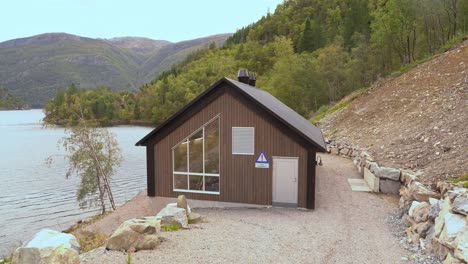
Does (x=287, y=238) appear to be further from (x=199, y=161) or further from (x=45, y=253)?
(x=45, y=253)

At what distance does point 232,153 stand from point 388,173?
7.26 meters

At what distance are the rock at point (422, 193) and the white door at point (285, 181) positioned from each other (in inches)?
165

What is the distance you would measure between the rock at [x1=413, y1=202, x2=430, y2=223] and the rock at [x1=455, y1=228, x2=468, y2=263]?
2.38 m

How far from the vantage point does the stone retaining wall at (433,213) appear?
7094mm

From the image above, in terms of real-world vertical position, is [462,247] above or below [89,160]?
above

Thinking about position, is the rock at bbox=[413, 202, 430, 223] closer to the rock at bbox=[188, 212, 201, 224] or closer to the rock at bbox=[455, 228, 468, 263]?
the rock at bbox=[455, 228, 468, 263]

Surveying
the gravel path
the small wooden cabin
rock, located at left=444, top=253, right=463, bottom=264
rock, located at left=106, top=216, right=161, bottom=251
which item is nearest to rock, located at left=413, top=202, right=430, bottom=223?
the gravel path

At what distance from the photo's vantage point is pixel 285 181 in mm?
13133

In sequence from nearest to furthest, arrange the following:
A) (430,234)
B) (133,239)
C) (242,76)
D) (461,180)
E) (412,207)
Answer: (133,239) → (430,234) → (412,207) → (461,180) → (242,76)

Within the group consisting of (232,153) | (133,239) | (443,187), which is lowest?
(133,239)

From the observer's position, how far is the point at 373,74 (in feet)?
137

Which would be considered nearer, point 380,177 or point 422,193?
point 422,193

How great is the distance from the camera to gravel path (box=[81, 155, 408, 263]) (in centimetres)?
814

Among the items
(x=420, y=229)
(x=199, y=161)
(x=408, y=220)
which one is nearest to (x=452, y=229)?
(x=420, y=229)
